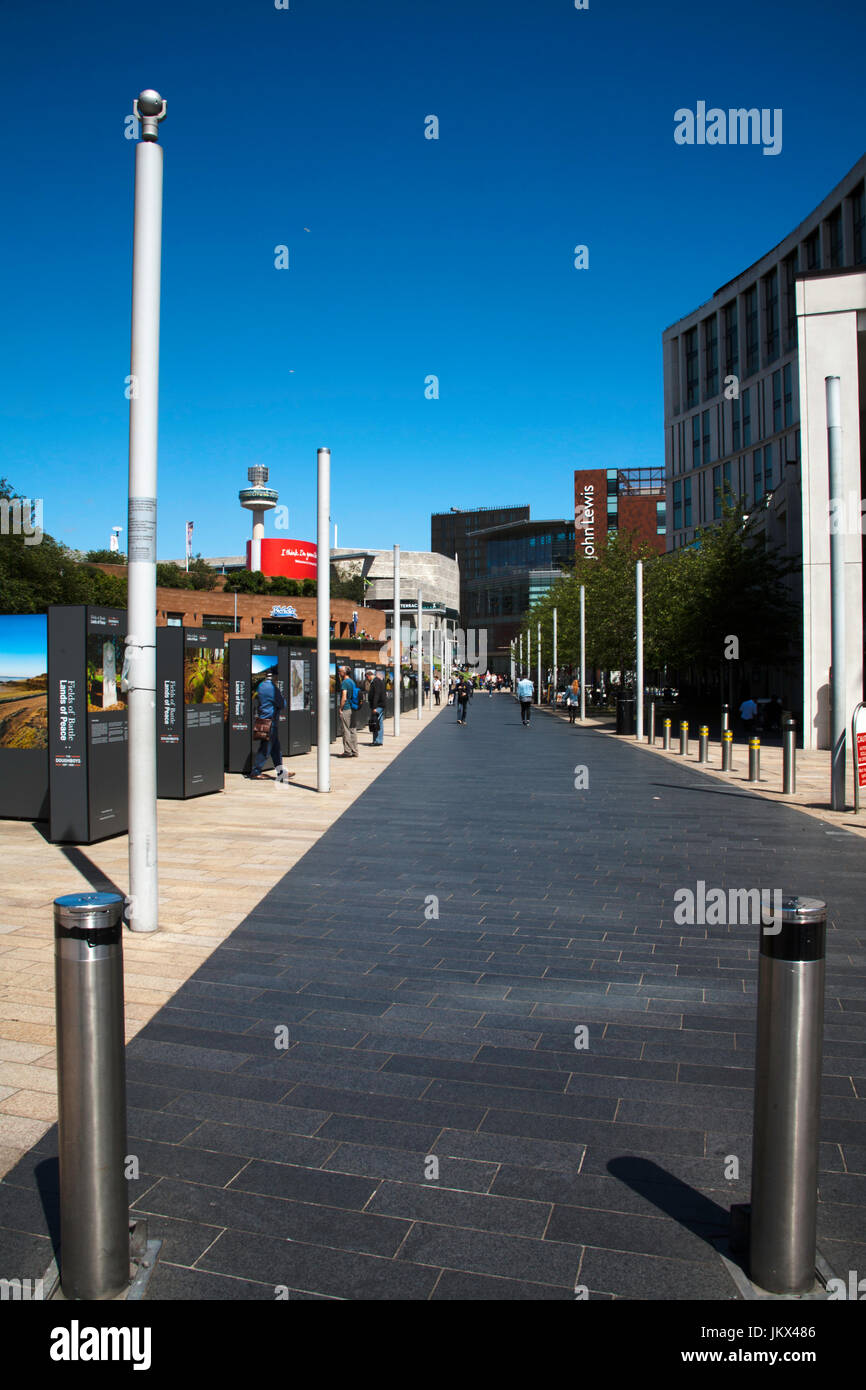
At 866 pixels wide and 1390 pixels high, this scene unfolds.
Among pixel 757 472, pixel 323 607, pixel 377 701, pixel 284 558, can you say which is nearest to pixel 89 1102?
pixel 323 607

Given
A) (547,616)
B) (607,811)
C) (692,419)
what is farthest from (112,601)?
(607,811)

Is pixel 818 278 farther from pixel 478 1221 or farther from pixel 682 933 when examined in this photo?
pixel 478 1221

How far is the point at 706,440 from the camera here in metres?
65.9

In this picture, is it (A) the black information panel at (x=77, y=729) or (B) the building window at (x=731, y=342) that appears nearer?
(A) the black information panel at (x=77, y=729)

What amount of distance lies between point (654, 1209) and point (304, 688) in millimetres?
17780

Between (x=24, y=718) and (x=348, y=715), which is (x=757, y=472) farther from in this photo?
(x=24, y=718)

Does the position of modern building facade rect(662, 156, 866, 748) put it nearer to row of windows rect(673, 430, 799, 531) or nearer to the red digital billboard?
Answer: row of windows rect(673, 430, 799, 531)

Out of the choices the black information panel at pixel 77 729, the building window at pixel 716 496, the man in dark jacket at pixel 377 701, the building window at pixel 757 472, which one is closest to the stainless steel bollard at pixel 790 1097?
the black information panel at pixel 77 729

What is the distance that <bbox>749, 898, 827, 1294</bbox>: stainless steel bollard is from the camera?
2.71 meters

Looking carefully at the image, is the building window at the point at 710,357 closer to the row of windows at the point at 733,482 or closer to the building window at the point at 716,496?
the building window at the point at 716,496

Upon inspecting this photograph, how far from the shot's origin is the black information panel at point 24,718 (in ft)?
35.1

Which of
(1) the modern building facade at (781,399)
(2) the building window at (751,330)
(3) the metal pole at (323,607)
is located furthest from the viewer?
(2) the building window at (751,330)

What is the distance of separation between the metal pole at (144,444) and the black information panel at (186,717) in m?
6.41

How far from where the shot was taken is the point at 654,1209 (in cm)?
315
